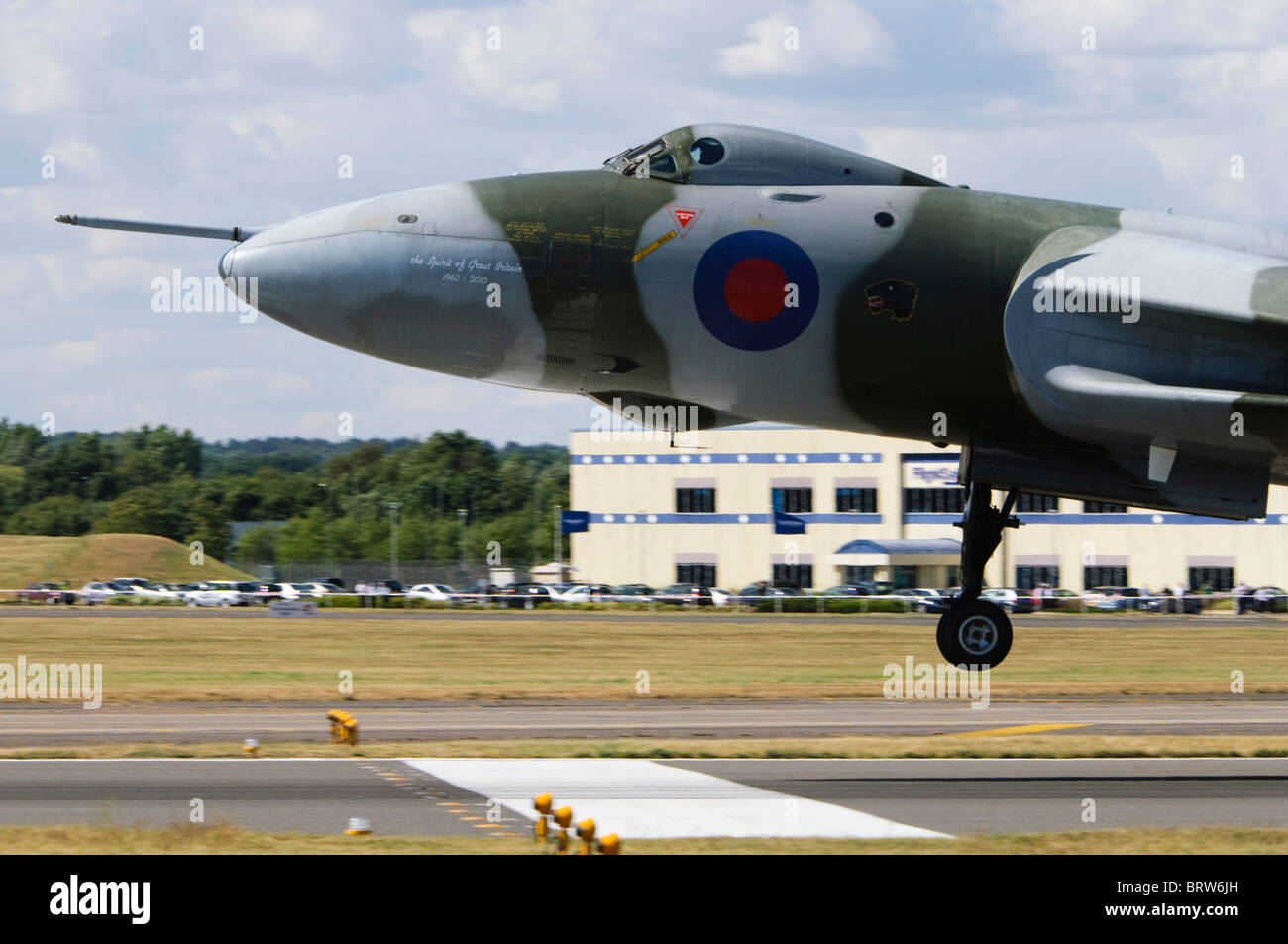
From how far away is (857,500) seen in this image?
8881 cm

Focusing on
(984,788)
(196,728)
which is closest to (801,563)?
(196,728)

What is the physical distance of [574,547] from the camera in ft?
312

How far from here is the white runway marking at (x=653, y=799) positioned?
642 inches

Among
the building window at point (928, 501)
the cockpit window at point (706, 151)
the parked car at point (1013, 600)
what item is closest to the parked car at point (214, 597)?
the building window at point (928, 501)

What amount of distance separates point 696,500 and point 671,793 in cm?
7257

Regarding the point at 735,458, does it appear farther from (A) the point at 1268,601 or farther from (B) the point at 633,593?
(A) the point at 1268,601

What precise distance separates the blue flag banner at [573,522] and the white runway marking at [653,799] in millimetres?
68509

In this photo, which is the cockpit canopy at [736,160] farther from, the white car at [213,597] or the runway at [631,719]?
the white car at [213,597]

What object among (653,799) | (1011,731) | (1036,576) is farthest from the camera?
(1036,576)

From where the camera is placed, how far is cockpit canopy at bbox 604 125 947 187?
50.3ft
